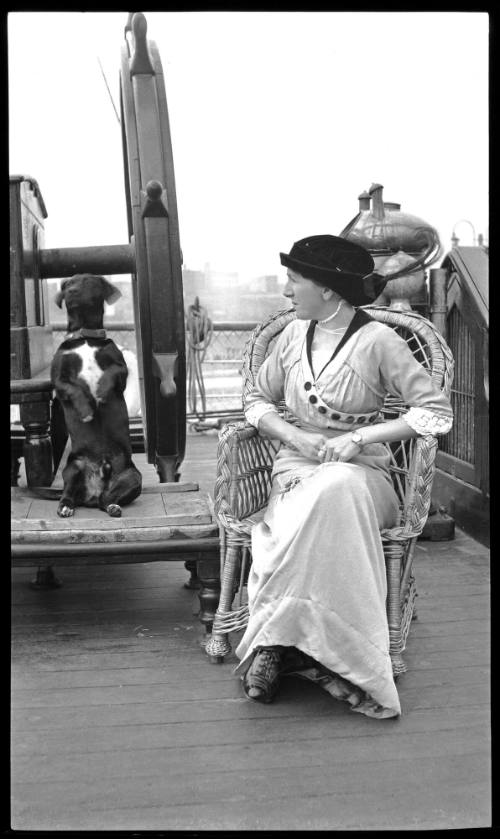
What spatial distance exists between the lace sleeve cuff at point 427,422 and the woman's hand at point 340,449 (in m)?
0.16

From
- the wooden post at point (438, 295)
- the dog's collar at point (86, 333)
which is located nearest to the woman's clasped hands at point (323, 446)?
the dog's collar at point (86, 333)

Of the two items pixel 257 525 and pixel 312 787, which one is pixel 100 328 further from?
pixel 312 787

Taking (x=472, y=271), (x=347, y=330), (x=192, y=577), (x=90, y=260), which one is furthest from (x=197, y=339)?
(x=347, y=330)

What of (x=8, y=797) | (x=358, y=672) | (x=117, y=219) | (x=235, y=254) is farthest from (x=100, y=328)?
(x=235, y=254)

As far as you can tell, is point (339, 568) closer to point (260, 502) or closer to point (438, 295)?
point (260, 502)

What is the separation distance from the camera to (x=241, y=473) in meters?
2.73

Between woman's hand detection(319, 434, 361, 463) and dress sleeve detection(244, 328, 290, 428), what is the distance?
0.87 ft

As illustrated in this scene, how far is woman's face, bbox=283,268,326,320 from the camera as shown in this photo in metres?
2.53

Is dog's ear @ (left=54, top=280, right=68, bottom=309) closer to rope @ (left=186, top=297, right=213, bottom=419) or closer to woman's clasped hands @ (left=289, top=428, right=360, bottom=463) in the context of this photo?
woman's clasped hands @ (left=289, top=428, right=360, bottom=463)

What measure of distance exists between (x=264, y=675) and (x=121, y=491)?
2.53 feet

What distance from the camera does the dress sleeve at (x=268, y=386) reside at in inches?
106

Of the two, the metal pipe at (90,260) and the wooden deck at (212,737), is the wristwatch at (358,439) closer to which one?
the wooden deck at (212,737)

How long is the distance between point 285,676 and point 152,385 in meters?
0.98

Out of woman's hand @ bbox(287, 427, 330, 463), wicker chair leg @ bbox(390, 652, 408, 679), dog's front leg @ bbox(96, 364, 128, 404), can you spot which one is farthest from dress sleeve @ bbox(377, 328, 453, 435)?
dog's front leg @ bbox(96, 364, 128, 404)
